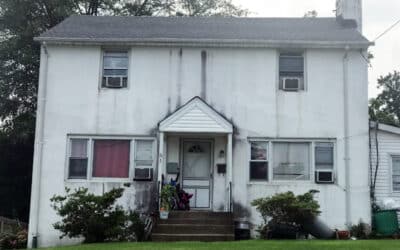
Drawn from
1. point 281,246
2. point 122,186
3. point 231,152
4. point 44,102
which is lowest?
point 281,246

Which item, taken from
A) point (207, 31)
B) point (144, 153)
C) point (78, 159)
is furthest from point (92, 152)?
point (207, 31)

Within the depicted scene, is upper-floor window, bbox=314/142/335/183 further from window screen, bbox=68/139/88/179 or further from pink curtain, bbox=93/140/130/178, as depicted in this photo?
window screen, bbox=68/139/88/179

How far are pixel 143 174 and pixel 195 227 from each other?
2.76 m

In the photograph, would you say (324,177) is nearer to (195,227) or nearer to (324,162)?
(324,162)

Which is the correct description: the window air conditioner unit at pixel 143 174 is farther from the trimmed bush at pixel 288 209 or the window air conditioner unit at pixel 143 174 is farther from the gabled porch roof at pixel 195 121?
the trimmed bush at pixel 288 209

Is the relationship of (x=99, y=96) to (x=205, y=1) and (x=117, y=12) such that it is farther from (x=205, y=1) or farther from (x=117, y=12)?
(x=205, y=1)

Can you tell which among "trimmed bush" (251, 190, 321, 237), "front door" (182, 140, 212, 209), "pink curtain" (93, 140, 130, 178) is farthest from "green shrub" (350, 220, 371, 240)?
"pink curtain" (93, 140, 130, 178)

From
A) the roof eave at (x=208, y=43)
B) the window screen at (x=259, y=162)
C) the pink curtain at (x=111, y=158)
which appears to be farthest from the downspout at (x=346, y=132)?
the pink curtain at (x=111, y=158)

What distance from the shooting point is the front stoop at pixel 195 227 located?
1390 centimetres

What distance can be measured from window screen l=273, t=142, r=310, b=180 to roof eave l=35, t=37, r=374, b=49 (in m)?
3.06

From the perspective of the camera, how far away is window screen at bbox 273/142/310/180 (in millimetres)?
16266

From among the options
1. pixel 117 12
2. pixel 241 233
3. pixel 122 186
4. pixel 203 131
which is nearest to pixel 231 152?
pixel 203 131

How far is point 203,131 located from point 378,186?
18.6 feet

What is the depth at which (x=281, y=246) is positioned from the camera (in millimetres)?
11617
